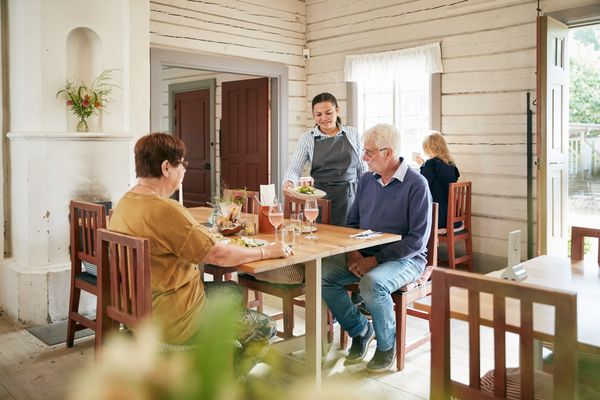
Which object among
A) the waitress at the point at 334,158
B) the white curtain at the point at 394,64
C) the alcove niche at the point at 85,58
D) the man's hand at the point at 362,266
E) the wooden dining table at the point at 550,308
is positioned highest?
the white curtain at the point at 394,64

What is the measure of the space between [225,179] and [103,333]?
17.0ft

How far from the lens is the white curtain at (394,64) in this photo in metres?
5.81

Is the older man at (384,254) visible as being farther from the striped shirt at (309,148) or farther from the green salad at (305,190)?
the striped shirt at (309,148)

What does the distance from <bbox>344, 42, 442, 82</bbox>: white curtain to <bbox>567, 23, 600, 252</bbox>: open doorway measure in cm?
435

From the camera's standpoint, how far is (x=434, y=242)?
3.34 m

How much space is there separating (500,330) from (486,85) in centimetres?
441

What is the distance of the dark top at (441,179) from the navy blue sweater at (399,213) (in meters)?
2.00

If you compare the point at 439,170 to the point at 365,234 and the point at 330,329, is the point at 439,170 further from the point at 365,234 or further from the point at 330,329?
the point at 365,234

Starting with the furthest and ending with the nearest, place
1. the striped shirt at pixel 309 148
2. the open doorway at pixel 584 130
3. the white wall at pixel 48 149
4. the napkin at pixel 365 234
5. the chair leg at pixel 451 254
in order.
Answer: the open doorway at pixel 584 130, the chair leg at pixel 451 254, the striped shirt at pixel 309 148, the white wall at pixel 48 149, the napkin at pixel 365 234

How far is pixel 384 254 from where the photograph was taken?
3.16 metres

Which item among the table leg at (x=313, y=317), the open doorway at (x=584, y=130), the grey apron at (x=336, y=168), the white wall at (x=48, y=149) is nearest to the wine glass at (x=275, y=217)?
the table leg at (x=313, y=317)

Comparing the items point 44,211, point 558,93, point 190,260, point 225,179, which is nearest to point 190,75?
point 225,179

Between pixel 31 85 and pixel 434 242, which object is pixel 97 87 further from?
pixel 434 242

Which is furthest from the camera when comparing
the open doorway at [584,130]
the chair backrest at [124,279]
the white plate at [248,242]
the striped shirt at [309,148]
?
the open doorway at [584,130]
